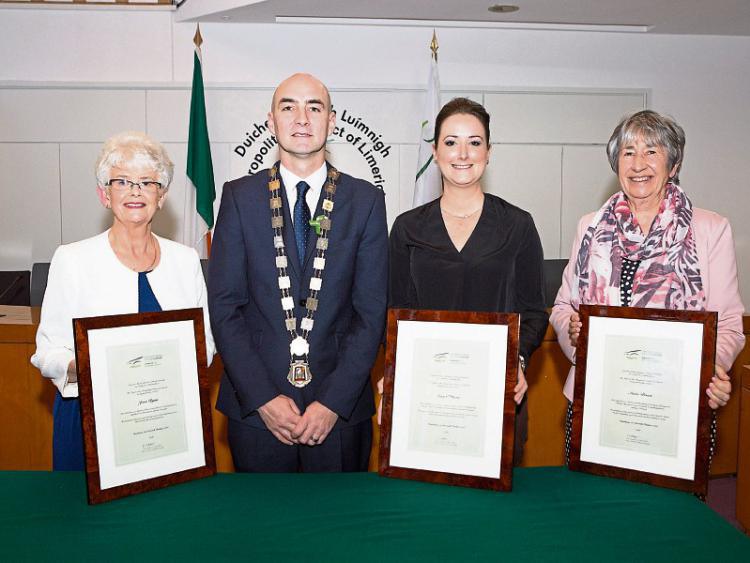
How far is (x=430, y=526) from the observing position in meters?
1.51

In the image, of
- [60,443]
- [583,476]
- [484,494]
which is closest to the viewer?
[484,494]

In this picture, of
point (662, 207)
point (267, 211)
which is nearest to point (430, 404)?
point (267, 211)

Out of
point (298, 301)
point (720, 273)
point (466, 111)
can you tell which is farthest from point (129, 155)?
point (720, 273)

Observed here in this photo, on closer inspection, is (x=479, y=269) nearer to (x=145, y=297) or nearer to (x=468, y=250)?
(x=468, y=250)

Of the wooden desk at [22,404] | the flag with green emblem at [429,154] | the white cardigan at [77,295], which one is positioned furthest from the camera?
the flag with green emblem at [429,154]

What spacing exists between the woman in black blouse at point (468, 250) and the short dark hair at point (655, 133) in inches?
15.1

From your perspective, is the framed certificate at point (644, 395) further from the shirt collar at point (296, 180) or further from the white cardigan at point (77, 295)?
the white cardigan at point (77, 295)

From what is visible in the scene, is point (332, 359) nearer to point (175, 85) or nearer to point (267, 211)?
point (267, 211)

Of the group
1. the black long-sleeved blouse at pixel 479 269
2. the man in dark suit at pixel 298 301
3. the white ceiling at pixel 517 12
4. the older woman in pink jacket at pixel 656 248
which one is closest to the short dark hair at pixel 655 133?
the older woman in pink jacket at pixel 656 248

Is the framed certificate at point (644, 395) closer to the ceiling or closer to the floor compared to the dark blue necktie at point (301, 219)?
closer to the floor

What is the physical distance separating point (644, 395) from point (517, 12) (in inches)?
171

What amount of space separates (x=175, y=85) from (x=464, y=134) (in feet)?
13.2

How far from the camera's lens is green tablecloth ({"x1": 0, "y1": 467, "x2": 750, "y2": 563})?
1.40m

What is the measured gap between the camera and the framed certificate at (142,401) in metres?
1.61
